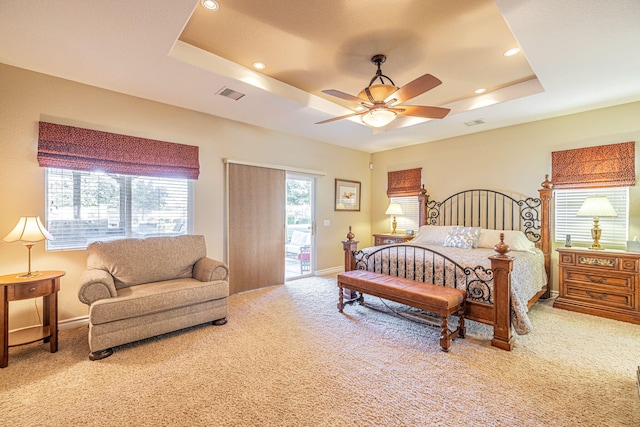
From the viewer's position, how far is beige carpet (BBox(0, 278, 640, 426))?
1.83m

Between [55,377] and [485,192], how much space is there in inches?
235

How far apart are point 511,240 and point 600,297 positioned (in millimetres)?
1146

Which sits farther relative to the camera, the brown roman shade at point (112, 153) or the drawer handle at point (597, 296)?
the drawer handle at point (597, 296)

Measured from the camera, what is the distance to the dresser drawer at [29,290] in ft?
7.93

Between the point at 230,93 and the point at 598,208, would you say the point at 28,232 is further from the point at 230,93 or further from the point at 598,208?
the point at 598,208

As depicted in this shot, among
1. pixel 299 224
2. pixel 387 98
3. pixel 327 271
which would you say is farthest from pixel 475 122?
pixel 327 271

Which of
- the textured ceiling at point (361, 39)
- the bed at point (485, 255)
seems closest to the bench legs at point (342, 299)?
the bed at point (485, 255)

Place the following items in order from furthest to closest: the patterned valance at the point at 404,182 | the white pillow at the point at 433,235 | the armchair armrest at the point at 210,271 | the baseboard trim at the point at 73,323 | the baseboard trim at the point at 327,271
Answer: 1. the patterned valance at the point at 404,182
2. the baseboard trim at the point at 327,271
3. the white pillow at the point at 433,235
4. the armchair armrest at the point at 210,271
5. the baseboard trim at the point at 73,323

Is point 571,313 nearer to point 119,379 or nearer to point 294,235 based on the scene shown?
point 294,235

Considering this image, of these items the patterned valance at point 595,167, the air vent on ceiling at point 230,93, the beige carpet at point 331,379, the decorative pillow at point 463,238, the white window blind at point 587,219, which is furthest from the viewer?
the decorative pillow at point 463,238

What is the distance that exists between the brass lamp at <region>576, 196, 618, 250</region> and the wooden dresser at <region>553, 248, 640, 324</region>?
26 centimetres

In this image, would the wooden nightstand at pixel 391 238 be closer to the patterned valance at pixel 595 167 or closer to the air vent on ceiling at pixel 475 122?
the air vent on ceiling at pixel 475 122

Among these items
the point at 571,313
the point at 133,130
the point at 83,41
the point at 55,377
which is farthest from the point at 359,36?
the point at 571,313

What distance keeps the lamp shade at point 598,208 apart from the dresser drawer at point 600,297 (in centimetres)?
96
